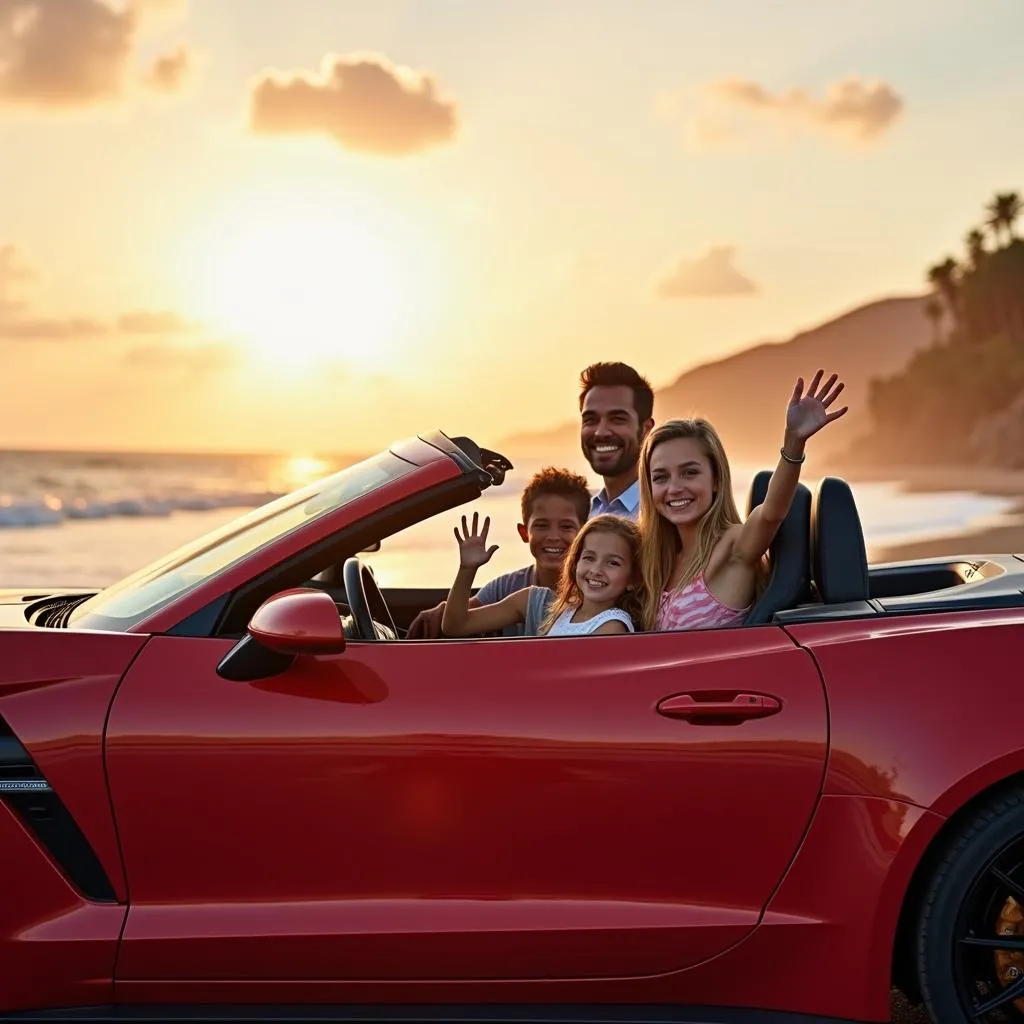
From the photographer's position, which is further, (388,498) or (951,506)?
(951,506)

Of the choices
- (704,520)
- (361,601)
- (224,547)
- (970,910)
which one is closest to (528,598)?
(704,520)

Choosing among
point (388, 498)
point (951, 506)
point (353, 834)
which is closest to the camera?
point (353, 834)

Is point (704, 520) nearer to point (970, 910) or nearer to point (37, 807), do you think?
point (970, 910)

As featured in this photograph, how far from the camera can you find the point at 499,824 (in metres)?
2.93

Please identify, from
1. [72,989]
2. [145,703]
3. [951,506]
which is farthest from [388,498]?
[951,506]

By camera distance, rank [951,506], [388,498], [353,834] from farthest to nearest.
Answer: [951,506] → [388,498] → [353,834]

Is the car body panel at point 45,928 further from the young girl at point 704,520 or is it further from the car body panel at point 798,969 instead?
the young girl at point 704,520

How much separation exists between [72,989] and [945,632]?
1972 mm

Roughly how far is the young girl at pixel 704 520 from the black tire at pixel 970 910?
28.8 inches

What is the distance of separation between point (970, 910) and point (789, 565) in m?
0.86

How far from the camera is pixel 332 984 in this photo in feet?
9.83

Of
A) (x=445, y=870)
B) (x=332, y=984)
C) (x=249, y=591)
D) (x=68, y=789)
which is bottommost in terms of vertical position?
(x=332, y=984)

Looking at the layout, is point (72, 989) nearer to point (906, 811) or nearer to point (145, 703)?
point (145, 703)

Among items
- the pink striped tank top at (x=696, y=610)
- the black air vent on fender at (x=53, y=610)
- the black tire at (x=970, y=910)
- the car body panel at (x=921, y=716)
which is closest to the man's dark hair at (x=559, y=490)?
the pink striped tank top at (x=696, y=610)
